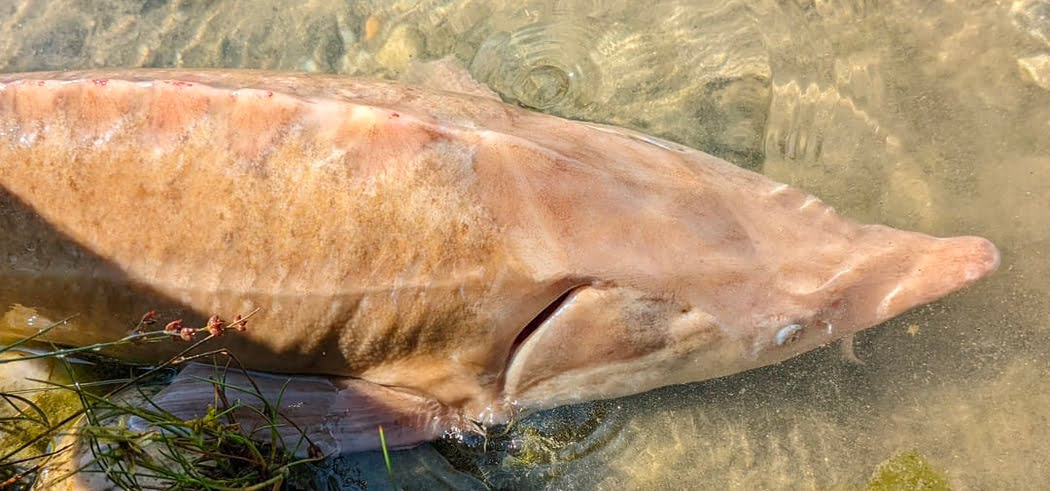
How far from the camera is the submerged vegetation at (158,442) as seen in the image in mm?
2629

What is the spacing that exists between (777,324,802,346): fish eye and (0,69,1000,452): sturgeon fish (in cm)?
1

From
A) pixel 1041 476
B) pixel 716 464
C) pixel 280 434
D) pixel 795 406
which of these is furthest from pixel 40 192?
pixel 1041 476

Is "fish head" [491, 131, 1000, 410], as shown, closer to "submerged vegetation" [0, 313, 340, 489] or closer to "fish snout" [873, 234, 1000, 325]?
"fish snout" [873, 234, 1000, 325]

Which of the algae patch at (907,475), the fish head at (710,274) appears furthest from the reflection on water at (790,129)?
the fish head at (710,274)

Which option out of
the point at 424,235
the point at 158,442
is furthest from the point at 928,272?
the point at 158,442

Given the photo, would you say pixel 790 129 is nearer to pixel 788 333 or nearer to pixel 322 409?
pixel 788 333

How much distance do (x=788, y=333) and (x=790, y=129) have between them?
1.58 metres

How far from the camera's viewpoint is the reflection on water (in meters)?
3.28

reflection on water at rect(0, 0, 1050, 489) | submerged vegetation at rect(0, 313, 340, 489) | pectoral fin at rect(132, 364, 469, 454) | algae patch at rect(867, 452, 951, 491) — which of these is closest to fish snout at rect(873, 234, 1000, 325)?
reflection on water at rect(0, 0, 1050, 489)

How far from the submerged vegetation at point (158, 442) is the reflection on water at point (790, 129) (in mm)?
518

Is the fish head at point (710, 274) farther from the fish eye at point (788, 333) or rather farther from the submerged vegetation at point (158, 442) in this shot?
the submerged vegetation at point (158, 442)

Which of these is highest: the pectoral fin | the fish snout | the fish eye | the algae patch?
the fish snout

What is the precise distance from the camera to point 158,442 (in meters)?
2.81

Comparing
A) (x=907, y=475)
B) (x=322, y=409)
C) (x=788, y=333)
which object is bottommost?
(x=907, y=475)
